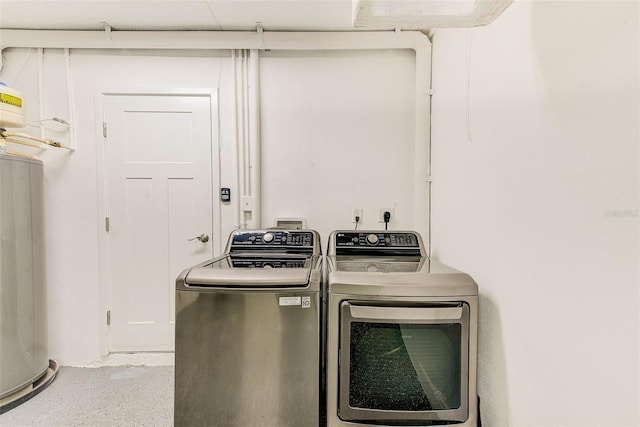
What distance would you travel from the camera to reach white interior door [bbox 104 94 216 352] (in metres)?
2.32

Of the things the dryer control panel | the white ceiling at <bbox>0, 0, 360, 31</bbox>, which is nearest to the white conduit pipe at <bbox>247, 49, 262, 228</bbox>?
the white ceiling at <bbox>0, 0, 360, 31</bbox>

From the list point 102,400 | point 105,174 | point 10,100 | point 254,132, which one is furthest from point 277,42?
point 102,400

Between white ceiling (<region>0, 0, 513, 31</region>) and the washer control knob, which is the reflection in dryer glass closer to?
the washer control knob

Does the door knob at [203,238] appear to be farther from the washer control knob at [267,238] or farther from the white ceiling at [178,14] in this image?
the white ceiling at [178,14]

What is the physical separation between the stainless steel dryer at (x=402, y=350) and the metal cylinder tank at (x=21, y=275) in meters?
2.04

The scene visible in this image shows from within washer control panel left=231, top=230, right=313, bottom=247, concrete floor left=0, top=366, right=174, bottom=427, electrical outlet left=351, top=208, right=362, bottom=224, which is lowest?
concrete floor left=0, top=366, right=174, bottom=427

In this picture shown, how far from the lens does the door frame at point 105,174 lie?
7.54ft

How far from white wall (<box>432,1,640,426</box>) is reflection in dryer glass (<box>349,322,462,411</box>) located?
0.23 m

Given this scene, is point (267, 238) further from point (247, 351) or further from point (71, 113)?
point (71, 113)

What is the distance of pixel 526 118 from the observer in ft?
3.69

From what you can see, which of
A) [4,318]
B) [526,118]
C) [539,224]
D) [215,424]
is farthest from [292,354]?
[4,318]

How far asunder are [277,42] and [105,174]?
1.64m

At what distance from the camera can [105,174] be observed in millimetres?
2320

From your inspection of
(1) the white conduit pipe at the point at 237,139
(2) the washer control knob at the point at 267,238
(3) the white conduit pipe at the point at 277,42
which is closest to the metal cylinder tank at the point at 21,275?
(3) the white conduit pipe at the point at 277,42
